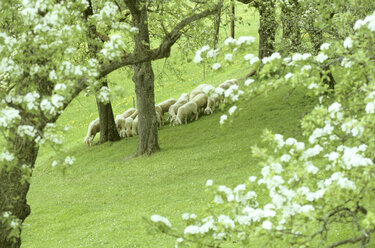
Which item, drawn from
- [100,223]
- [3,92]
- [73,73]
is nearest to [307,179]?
[73,73]

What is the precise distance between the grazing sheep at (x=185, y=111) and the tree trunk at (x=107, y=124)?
326 cm

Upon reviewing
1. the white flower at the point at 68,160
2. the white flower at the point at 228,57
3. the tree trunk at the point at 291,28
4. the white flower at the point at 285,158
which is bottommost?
the white flower at the point at 285,158

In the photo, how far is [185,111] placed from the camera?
2733 cm

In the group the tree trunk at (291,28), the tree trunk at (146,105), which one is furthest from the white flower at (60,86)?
the tree trunk at (146,105)

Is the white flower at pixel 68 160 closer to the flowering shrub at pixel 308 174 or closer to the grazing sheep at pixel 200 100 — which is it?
the flowering shrub at pixel 308 174

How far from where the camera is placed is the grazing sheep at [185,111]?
2733 cm

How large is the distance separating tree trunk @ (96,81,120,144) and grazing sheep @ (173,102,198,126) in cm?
326

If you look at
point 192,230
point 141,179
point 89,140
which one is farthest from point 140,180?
point 192,230

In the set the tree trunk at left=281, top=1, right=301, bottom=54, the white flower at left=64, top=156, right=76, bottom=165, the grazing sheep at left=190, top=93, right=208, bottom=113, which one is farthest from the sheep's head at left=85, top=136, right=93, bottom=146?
the white flower at left=64, top=156, right=76, bottom=165

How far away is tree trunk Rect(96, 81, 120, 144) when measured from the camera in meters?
27.4

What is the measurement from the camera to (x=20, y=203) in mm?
9992

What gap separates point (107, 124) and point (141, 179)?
7.47 metres

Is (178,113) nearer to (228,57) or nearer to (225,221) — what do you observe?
(228,57)

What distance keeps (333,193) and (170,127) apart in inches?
855
